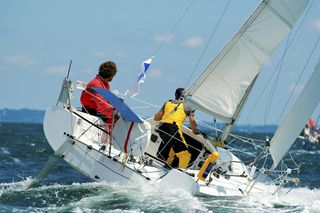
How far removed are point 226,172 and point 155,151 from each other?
4.59 feet

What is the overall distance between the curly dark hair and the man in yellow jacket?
1175 millimetres

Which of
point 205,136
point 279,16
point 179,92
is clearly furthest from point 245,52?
point 205,136

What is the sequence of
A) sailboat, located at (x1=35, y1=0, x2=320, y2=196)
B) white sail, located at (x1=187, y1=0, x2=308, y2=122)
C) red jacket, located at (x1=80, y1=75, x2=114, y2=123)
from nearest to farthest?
sailboat, located at (x1=35, y1=0, x2=320, y2=196)
red jacket, located at (x1=80, y1=75, x2=114, y2=123)
white sail, located at (x1=187, y1=0, x2=308, y2=122)

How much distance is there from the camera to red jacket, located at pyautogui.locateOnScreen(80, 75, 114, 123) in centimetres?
1255

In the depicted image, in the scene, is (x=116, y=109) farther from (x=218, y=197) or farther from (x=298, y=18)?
(x=298, y=18)

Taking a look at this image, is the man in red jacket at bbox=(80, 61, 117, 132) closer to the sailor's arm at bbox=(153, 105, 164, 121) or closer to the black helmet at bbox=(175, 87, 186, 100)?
the sailor's arm at bbox=(153, 105, 164, 121)

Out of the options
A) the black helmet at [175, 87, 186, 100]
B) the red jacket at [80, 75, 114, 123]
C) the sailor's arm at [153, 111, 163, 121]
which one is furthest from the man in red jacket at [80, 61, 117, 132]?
the black helmet at [175, 87, 186, 100]

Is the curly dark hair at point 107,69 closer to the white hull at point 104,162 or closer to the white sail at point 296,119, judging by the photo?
the white hull at point 104,162

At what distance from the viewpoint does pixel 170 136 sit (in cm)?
1286

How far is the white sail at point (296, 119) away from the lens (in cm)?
1302

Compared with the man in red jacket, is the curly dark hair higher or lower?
higher

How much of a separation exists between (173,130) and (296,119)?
88.9 inches

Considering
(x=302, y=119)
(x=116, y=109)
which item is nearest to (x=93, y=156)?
(x=116, y=109)

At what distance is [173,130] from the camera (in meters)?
12.9
